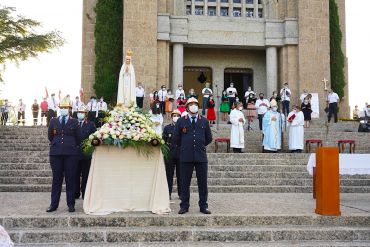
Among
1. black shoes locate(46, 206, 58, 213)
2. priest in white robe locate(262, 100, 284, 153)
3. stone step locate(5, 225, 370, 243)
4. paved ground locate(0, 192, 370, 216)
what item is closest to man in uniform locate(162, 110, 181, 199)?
paved ground locate(0, 192, 370, 216)

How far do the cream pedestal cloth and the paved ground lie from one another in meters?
0.32

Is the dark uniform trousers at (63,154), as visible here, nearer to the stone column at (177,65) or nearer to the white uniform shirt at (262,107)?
the white uniform shirt at (262,107)

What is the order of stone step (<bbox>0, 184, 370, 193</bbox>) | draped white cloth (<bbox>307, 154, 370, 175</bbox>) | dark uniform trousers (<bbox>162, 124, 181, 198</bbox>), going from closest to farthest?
dark uniform trousers (<bbox>162, 124, 181, 198</bbox>)
draped white cloth (<bbox>307, 154, 370, 175</bbox>)
stone step (<bbox>0, 184, 370, 193</bbox>)

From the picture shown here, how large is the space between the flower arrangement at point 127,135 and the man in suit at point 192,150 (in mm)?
403

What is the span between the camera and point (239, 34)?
25422 millimetres

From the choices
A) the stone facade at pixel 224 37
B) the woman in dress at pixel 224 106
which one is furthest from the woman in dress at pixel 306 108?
the stone facade at pixel 224 37

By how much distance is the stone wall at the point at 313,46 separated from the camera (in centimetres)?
2461

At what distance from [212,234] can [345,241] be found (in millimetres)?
2081

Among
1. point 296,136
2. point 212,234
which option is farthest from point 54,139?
point 296,136

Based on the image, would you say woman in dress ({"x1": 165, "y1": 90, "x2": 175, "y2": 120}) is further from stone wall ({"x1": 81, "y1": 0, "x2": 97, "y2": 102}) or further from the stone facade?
stone wall ({"x1": 81, "y1": 0, "x2": 97, "y2": 102})

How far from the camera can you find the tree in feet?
73.5

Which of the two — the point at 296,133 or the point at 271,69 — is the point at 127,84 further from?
the point at 271,69

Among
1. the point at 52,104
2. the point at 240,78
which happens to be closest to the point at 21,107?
the point at 52,104

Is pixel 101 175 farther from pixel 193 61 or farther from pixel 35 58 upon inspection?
pixel 193 61
